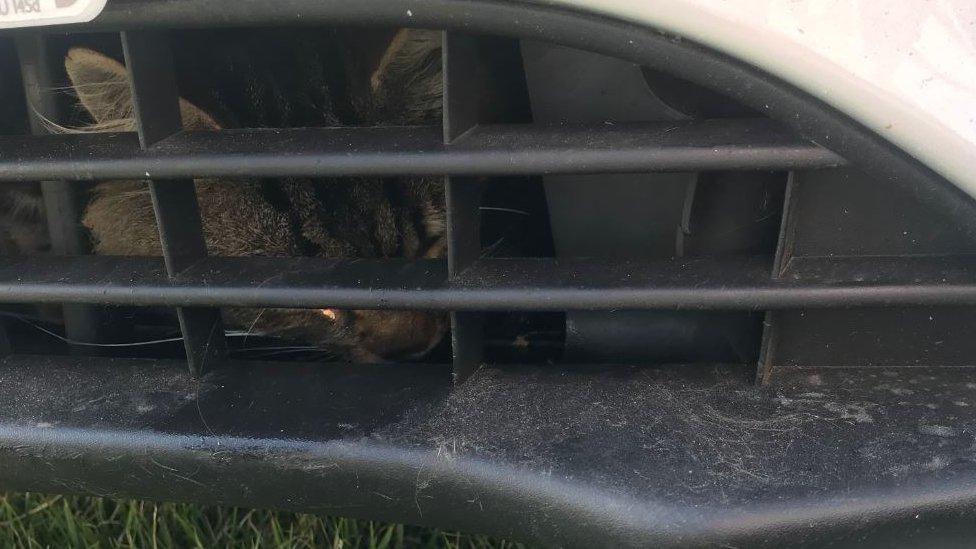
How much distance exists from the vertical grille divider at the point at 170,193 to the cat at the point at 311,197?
0.07m

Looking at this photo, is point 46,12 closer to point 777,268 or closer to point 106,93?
point 106,93

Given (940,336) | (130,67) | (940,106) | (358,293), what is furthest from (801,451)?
(130,67)

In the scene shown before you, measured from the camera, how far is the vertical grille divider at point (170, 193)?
101cm

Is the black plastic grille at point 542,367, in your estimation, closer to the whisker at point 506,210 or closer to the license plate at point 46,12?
the license plate at point 46,12

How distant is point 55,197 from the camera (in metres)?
1.28

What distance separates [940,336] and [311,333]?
3.62 feet

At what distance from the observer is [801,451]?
0.95 meters

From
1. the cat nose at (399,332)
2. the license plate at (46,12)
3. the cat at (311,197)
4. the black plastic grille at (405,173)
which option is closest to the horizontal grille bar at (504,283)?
the black plastic grille at (405,173)

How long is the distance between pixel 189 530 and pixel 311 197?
0.63 m

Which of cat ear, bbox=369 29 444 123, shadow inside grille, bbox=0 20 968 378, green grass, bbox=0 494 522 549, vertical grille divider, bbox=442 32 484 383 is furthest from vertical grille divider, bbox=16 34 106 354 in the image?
vertical grille divider, bbox=442 32 484 383

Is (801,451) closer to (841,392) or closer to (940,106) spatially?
(841,392)

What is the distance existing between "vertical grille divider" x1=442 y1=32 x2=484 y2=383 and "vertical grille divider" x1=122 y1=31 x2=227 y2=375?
1.25 feet

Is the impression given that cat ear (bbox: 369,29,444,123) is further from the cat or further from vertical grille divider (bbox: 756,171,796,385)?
vertical grille divider (bbox: 756,171,796,385)

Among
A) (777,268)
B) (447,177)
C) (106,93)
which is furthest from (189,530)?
(777,268)
